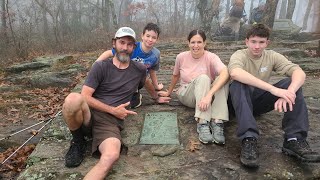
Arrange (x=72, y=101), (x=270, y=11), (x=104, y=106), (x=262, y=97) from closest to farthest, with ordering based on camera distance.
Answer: (x=72, y=101) → (x=104, y=106) → (x=262, y=97) → (x=270, y=11)

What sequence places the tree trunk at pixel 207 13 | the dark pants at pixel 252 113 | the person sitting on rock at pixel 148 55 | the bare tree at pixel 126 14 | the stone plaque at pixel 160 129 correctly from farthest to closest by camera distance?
the bare tree at pixel 126 14 < the tree trunk at pixel 207 13 < the person sitting on rock at pixel 148 55 < the stone plaque at pixel 160 129 < the dark pants at pixel 252 113

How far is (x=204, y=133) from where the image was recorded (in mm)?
3771

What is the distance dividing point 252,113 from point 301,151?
650 millimetres

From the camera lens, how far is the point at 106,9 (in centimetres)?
1752

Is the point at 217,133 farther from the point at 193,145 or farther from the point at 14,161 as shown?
the point at 14,161

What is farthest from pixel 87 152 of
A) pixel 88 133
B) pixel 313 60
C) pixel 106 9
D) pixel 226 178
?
pixel 106 9

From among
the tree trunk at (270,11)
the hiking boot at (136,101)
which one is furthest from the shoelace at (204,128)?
the tree trunk at (270,11)

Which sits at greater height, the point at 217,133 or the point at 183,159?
the point at 217,133

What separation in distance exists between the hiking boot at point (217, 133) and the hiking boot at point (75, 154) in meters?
1.58

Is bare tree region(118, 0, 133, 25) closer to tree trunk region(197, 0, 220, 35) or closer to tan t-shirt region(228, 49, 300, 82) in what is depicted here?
tree trunk region(197, 0, 220, 35)

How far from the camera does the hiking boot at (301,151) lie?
312 centimetres

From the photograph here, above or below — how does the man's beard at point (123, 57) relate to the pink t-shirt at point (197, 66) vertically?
above

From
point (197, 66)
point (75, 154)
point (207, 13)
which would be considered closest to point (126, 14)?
point (207, 13)

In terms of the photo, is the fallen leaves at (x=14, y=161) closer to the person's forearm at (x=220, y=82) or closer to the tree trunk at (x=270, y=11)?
the person's forearm at (x=220, y=82)
